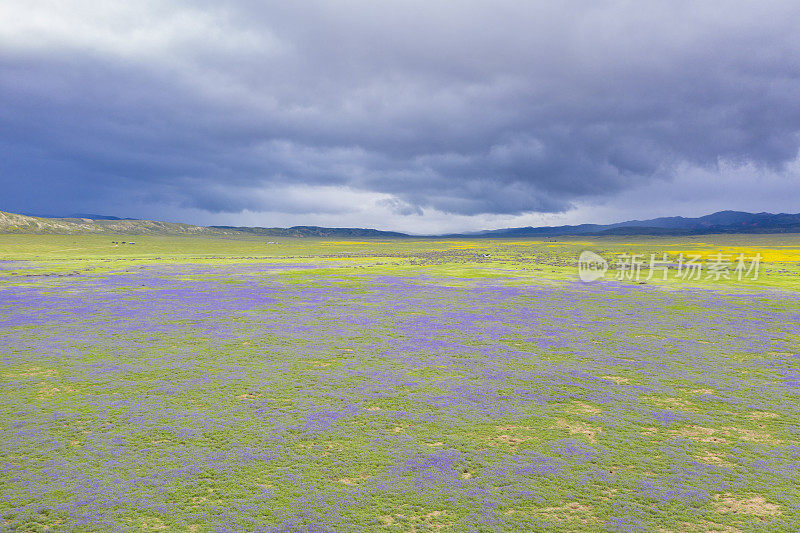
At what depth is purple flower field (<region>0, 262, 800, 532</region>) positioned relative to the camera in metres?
7.77

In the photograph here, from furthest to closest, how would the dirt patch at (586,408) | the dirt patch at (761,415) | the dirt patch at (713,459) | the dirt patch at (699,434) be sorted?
1. the dirt patch at (586,408)
2. the dirt patch at (761,415)
3. the dirt patch at (699,434)
4. the dirt patch at (713,459)

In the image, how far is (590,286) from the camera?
40.6 meters

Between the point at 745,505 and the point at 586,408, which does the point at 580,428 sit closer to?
the point at 586,408

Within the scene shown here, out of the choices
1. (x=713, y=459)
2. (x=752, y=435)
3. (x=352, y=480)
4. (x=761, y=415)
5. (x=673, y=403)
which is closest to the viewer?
(x=352, y=480)

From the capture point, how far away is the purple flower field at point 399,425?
25.5ft

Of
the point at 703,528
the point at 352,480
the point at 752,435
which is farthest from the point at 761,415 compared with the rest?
the point at 352,480

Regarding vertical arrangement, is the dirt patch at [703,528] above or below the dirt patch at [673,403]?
below

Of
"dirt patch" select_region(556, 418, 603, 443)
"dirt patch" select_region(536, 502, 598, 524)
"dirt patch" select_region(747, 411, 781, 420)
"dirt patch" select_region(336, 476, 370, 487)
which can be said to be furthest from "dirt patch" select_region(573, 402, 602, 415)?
"dirt patch" select_region(336, 476, 370, 487)

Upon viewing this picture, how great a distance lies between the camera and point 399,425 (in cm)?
1114

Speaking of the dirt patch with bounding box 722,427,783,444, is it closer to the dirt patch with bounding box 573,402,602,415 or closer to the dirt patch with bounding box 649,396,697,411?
the dirt patch with bounding box 649,396,697,411

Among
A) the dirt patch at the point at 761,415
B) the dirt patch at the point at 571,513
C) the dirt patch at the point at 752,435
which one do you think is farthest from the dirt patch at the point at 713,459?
the dirt patch at the point at 571,513

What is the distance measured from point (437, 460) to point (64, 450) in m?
7.71

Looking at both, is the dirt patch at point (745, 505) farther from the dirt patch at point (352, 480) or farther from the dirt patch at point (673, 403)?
the dirt patch at point (352, 480)

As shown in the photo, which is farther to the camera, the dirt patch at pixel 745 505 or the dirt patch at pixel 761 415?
the dirt patch at pixel 761 415
